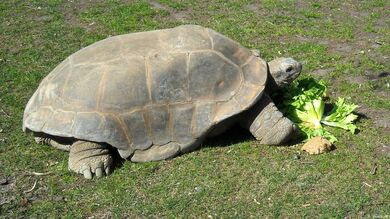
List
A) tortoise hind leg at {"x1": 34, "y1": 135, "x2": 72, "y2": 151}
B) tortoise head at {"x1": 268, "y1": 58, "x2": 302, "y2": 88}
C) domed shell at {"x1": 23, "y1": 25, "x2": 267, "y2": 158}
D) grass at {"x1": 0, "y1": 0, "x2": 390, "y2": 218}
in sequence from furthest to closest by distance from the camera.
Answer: tortoise head at {"x1": 268, "y1": 58, "x2": 302, "y2": 88} → tortoise hind leg at {"x1": 34, "y1": 135, "x2": 72, "y2": 151} → domed shell at {"x1": 23, "y1": 25, "x2": 267, "y2": 158} → grass at {"x1": 0, "y1": 0, "x2": 390, "y2": 218}

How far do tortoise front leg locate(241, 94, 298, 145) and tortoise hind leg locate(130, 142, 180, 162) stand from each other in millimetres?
871

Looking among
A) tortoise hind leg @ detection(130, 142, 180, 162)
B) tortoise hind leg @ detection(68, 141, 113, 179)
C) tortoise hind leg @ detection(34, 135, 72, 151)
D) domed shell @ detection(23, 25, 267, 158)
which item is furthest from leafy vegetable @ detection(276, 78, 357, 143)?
tortoise hind leg @ detection(34, 135, 72, 151)

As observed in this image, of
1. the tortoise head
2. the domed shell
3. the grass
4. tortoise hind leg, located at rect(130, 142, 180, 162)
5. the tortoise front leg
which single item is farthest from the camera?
the tortoise head

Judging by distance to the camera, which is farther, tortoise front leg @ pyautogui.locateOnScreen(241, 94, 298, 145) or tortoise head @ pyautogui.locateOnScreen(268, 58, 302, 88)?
tortoise head @ pyautogui.locateOnScreen(268, 58, 302, 88)

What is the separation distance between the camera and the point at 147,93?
207 inches

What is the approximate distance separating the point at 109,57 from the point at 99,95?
456mm

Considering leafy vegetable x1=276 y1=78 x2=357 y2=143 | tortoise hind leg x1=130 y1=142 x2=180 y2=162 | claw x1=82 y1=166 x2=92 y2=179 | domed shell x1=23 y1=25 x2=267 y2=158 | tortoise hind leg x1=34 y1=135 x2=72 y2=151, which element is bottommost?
tortoise hind leg x1=34 y1=135 x2=72 y2=151

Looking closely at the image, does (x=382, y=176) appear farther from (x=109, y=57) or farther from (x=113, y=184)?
(x=109, y=57)

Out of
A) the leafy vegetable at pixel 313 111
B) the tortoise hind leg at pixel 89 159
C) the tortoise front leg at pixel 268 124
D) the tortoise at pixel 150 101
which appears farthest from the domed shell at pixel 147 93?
the leafy vegetable at pixel 313 111

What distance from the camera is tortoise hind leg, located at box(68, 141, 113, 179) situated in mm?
5254

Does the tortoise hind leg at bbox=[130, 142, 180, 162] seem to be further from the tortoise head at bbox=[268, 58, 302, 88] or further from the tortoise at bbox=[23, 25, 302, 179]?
the tortoise head at bbox=[268, 58, 302, 88]

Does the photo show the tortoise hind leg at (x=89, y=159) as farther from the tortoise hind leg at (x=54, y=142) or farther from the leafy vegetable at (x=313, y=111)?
the leafy vegetable at (x=313, y=111)

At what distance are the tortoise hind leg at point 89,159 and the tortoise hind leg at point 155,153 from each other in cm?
29

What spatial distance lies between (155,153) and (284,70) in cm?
179
